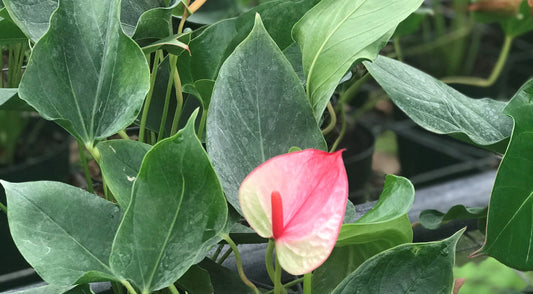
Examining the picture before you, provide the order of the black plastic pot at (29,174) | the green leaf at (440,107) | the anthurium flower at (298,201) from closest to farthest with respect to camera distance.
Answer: the anthurium flower at (298,201)
the green leaf at (440,107)
the black plastic pot at (29,174)

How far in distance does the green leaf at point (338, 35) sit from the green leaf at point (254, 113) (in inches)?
0.6

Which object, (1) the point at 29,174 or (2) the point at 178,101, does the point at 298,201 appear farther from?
(1) the point at 29,174

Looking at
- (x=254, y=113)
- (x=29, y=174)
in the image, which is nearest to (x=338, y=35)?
(x=254, y=113)

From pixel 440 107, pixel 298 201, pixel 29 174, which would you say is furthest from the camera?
pixel 29 174

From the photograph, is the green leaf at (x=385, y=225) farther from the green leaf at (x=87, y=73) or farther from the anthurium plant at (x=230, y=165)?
the green leaf at (x=87, y=73)

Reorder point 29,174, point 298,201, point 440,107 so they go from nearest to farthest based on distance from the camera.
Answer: point 298,201 < point 440,107 < point 29,174

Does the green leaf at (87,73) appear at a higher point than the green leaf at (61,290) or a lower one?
higher

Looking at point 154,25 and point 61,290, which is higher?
point 154,25

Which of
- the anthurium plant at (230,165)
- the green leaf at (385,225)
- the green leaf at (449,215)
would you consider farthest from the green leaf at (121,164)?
the green leaf at (449,215)

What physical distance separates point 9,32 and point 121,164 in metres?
0.15

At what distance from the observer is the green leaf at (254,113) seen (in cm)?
31

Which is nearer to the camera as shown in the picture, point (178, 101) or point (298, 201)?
point (298, 201)

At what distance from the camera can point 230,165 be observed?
31 cm

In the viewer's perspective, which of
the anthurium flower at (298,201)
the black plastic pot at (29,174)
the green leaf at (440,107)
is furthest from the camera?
the black plastic pot at (29,174)
